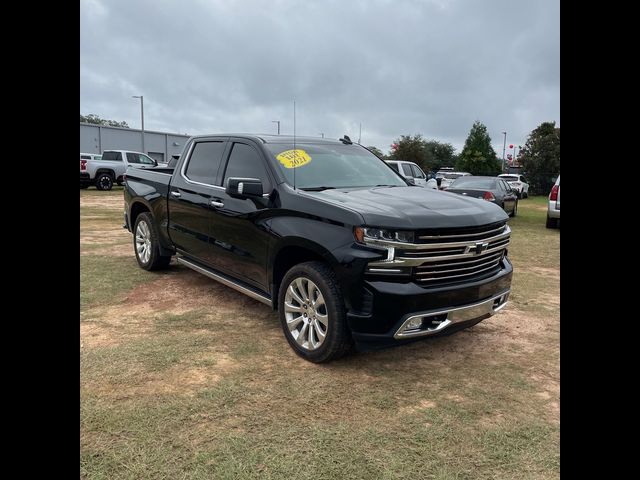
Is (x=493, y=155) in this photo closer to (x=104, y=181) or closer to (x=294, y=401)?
(x=104, y=181)

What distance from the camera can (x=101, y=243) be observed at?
8883 mm

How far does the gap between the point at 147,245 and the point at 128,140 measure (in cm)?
4525

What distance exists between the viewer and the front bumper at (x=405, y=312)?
328 centimetres

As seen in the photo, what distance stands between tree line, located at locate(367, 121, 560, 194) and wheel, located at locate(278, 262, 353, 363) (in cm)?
3303

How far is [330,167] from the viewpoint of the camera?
4617 millimetres

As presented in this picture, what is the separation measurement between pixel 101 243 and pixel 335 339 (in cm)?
683

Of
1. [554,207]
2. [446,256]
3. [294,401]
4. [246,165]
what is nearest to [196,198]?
[246,165]

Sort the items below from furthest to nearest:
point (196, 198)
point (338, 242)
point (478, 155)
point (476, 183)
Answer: point (478, 155), point (476, 183), point (196, 198), point (338, 242)

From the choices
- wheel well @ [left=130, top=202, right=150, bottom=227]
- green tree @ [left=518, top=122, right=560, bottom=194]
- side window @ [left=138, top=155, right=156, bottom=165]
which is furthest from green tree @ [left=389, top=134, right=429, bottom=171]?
wheel well @ [left=130, top=202, right=150, bottom=227]

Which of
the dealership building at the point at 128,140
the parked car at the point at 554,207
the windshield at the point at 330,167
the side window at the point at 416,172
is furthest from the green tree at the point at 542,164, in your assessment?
the windshield at the point at 330,167

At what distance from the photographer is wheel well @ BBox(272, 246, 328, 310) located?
3891mm

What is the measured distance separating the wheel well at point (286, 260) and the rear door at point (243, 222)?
0.36ft
